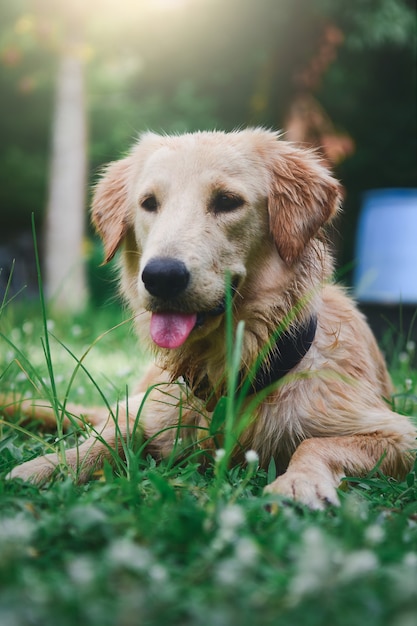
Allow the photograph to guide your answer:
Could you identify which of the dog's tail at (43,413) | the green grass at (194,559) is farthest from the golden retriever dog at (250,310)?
the green grass at (194,559)

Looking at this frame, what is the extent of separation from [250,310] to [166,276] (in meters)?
0.52

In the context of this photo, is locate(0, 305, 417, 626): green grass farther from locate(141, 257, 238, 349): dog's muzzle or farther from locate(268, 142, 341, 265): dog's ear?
locate(268, 142, 341, 265): dog's ear

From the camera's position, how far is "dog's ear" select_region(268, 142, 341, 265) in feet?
9.76

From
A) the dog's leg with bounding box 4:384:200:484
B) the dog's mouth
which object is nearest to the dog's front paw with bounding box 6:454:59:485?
the dog's leg with bounding box 4:384:200:484

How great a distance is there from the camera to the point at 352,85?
19.2 metres

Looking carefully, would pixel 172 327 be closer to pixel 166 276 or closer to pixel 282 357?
pixel 166 276

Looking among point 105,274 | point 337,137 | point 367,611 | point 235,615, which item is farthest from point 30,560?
point 337,137

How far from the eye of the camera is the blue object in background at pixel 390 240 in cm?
909

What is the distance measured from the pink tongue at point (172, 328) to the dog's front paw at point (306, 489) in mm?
710

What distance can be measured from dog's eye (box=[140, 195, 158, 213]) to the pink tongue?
1.88ft

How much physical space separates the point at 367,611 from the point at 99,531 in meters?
0.66

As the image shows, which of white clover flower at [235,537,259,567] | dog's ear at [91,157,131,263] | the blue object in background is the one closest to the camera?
white clover flower at [235,537,259,567]

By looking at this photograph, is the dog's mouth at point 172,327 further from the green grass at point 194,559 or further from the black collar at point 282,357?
the green grass at point 194,559

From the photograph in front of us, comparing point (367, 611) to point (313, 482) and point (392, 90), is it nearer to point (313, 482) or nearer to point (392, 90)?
point (313, 482)
